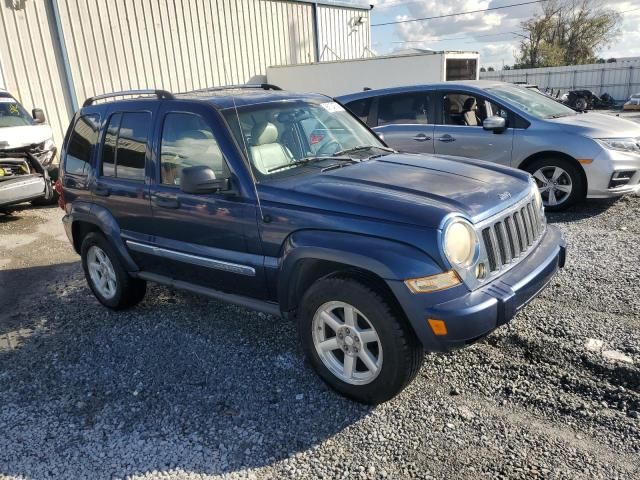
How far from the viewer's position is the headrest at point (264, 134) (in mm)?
3534

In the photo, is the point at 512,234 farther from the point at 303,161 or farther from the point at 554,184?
the point at 554,184

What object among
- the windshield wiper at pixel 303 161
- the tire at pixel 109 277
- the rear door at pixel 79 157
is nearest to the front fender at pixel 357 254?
the windshield wiper at pixel 303 161

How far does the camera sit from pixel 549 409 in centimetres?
290

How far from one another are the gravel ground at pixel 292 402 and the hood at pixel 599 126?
2439 millimetres

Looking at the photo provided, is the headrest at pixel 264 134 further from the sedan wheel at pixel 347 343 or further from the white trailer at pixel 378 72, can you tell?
the white trailer at pixel 378 72

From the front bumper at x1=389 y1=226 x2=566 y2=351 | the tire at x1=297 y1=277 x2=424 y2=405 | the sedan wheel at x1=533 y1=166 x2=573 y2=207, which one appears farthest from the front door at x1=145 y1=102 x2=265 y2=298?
the sedan wheel at x1=533 y1=166 x2=573 y2=207

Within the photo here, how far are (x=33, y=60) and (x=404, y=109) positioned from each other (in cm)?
941

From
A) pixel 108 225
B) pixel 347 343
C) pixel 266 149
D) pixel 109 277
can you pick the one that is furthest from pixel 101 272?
pixel 347 343

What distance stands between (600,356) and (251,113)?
2898 mm

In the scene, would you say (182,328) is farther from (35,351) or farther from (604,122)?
(604,122)

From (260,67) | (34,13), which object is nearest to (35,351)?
(34,13)

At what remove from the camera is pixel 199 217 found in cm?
361

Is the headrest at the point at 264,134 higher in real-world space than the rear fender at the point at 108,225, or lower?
higher

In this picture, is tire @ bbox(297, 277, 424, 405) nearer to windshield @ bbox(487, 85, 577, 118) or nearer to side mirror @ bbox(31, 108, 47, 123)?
windshield @ bbox(487, 85, 577, 118)
